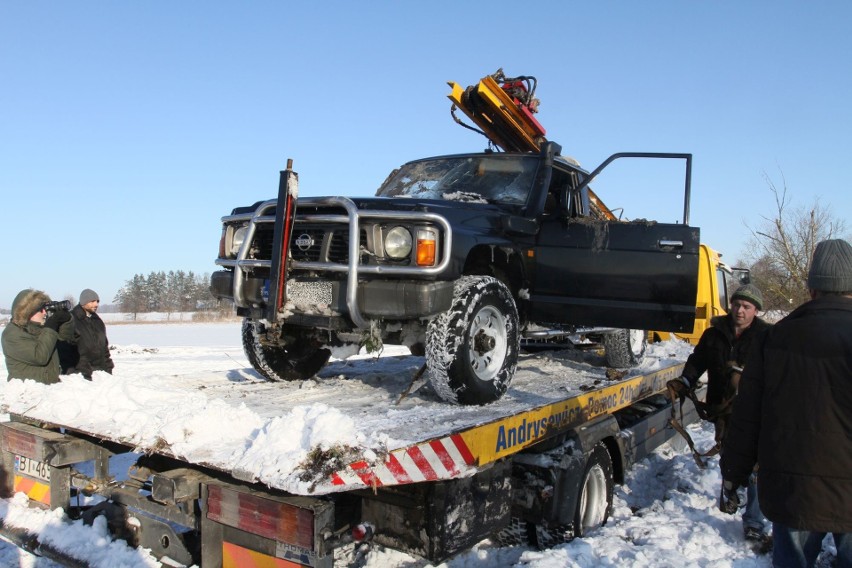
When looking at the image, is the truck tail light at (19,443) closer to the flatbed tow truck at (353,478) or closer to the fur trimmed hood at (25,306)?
the flatbed tow truck at (353,478)

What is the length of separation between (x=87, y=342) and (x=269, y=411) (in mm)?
3122

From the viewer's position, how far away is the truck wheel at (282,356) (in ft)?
15.4

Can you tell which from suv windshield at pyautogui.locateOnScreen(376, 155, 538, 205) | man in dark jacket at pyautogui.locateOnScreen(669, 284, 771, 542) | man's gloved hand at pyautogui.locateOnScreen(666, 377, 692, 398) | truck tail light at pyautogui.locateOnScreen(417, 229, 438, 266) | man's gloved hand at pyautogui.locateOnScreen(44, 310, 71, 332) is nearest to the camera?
truck tail light at pyautogui.locateOnScreen(417, 229, 438, 266)

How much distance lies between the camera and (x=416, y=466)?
2.64 meters

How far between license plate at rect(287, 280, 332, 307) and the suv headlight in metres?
0.40

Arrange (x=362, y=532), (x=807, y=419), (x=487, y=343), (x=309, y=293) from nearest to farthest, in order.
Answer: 1. (x=807, y=419)
2. (x=362, y=532)
3. (x=309, y=293)
4. (x=487, y=343)

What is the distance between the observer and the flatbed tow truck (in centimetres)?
254

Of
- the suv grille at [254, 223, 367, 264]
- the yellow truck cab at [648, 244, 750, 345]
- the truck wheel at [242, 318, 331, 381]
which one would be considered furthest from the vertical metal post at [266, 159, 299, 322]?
the yellow truck cab at [648, 244, 750, 345]

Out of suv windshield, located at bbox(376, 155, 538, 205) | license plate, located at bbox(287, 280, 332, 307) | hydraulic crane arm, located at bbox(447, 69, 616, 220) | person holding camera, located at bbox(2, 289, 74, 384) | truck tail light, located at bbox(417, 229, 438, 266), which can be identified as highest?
hydraulic crane arm, located at bbox(447, 69, 616, 220)

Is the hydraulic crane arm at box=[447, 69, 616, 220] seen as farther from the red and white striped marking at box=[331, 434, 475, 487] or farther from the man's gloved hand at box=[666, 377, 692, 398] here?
the red and white striped marking at box=[331, 434, 475, 487]

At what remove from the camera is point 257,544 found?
267 cm

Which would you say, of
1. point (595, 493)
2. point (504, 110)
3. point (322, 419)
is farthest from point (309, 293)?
point (504, 110)

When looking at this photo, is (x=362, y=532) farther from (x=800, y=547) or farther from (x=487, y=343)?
(x=800, y=547)

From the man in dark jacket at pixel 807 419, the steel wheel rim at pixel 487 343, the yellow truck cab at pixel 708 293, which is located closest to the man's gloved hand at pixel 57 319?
the steel wheel rim at pixel 487 343
